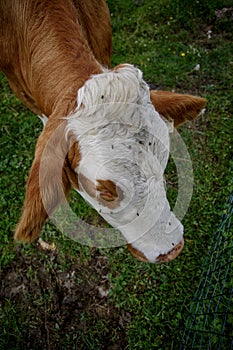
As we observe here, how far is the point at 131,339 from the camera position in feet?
9.93

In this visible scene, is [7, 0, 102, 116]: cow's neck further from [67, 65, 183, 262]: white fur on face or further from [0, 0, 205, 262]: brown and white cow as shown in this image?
[67, 65, 183, 262]: white fur on face

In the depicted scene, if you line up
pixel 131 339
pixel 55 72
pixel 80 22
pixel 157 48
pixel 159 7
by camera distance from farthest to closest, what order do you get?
pixel 159 7 → pixel 157 48 → pixel 131 339 → pixel 80 22 → pixel 55 72

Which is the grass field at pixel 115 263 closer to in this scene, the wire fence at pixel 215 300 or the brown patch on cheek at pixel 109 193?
the wire fence at pixel 215 300

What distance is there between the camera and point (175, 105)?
2283mm

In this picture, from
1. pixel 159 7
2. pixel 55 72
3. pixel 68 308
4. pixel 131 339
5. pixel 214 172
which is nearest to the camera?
pixel 55 72

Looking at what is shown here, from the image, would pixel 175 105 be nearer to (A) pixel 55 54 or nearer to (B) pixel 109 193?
(B) pixel 109 193

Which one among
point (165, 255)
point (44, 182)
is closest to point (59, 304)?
point (165, 255)

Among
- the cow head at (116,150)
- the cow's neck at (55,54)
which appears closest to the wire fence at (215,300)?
the cow head at (116,150)

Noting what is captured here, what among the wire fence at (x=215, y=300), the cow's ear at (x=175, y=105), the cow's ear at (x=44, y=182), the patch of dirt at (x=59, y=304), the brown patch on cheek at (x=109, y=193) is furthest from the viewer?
the patch of dirt at (x=59, y=304)

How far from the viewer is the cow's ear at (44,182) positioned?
197 cm

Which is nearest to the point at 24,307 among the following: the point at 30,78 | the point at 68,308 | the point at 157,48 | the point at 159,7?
the point at 68,308

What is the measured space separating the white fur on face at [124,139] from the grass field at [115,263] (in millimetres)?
1446

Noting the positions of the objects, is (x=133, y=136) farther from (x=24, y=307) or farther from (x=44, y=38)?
(x=24, y=307)

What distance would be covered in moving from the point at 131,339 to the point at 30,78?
7.13 feet
